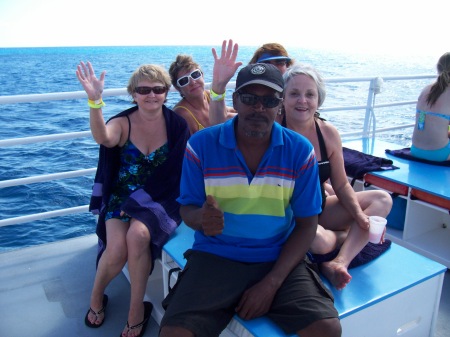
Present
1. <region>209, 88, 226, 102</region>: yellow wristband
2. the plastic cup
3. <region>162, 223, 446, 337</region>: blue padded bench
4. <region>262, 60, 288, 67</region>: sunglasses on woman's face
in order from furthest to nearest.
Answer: <region>262, 60, 288, 67</region>: sunglasses on woman's face
<region>209, 88, 226, 102</region>: yellow wristband
the plastic cup
<region>162, 223, 446, 337</region>: blue padded bench

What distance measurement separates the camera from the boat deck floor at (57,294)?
2238 millimetres

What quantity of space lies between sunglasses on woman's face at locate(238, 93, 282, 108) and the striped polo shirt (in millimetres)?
134

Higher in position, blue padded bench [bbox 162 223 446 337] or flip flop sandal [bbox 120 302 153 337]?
blue padded bench [bbox 162 223 446 337]

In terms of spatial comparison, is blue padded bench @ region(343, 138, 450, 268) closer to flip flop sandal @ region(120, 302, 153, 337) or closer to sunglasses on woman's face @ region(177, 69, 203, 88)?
sunglasses on woman's face @ region(177, 69, 203, 88)

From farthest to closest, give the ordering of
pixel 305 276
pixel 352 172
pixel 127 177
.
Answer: pixel 352 172 → pixel 127 177 → pixel 305 276

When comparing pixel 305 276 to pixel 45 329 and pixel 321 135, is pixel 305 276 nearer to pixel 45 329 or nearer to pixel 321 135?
pixel 321 135

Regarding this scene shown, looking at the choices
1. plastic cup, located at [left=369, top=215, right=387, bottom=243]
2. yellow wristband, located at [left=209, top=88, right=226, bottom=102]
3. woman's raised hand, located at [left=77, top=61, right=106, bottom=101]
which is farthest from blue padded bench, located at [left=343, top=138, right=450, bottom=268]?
woman's raised hand, located at [left=77, top=61, right=106, bottom=101]

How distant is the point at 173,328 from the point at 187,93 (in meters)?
1.75

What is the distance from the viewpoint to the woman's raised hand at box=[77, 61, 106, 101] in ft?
7.29

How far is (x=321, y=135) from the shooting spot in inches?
90.6

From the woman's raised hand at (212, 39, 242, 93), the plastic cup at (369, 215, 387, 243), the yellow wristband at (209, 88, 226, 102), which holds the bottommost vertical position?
the plastic cup at (369, 215, 387, 243)

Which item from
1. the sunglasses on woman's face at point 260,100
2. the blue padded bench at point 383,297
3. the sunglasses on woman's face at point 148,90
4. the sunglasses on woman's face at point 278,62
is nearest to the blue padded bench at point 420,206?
the blue padded bench at point 383,297

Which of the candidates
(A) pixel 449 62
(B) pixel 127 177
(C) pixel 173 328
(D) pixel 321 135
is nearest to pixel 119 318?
(B) pixel 127 177

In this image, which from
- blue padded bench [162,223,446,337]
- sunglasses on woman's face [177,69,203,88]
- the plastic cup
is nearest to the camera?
blue padded bench [162,223,446,337]
